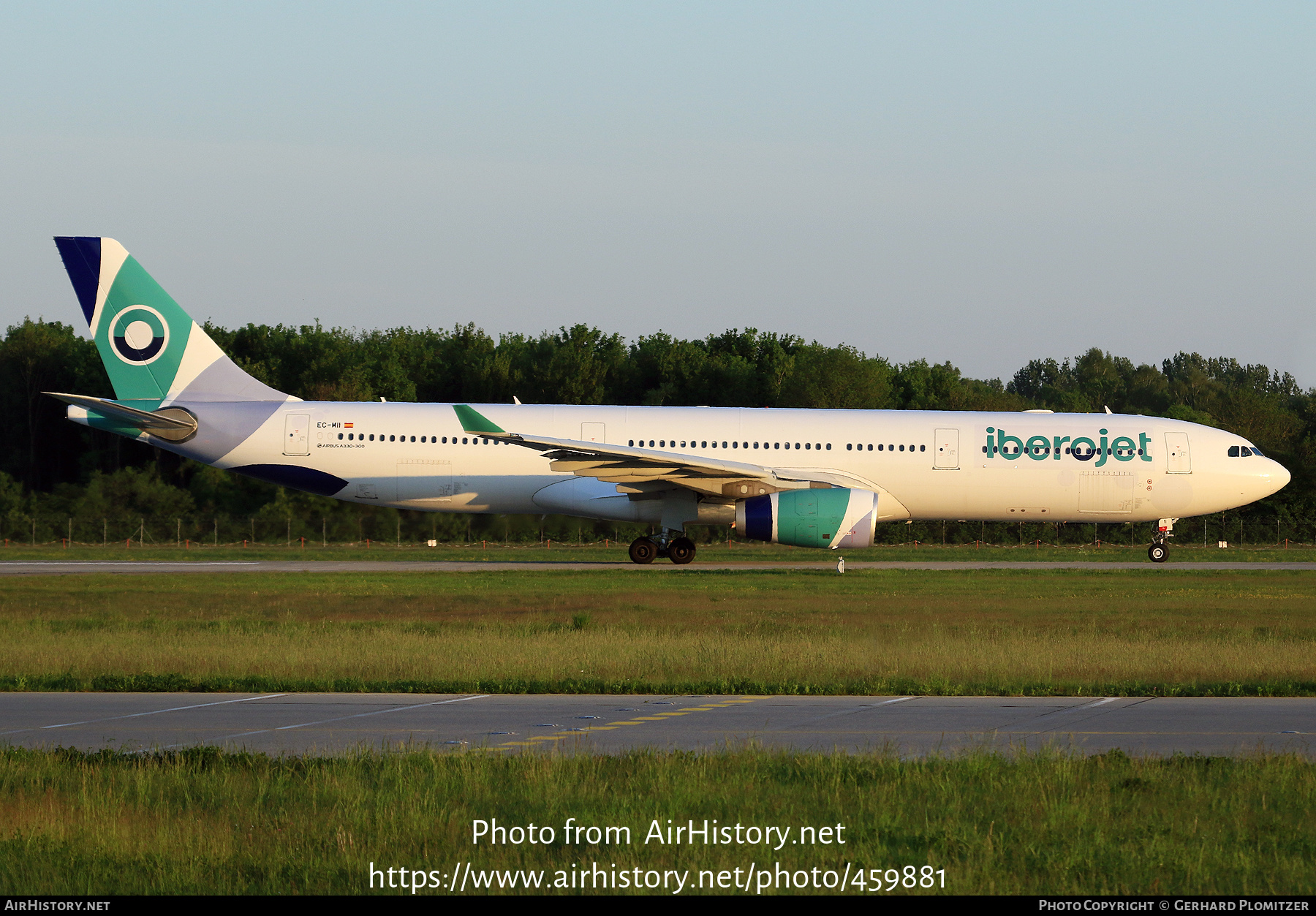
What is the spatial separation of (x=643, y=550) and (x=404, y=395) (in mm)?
26442

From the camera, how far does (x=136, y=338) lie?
110 feet

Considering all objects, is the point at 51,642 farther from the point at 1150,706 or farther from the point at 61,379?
the point at 61,379

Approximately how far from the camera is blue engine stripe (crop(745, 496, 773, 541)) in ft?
98.4

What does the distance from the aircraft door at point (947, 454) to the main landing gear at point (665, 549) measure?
253 inches

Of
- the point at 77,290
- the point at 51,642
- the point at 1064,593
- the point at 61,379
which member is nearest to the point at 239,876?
the point at 51,642

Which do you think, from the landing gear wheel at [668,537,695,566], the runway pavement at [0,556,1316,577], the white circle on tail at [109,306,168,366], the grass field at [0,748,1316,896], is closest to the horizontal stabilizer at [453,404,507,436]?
the runway pavement at [0,556,1316,577]

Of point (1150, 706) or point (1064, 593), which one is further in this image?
point (1064, 593)

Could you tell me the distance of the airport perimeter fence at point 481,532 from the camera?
38.6 m

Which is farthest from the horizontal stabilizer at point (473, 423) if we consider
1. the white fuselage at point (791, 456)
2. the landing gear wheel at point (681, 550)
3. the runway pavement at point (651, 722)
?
the runway pavement at point (651, 722)

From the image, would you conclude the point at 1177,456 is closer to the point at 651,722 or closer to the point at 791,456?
the point at 791,456

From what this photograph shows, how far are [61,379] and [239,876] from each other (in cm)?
6046

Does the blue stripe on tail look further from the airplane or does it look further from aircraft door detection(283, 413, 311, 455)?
aircraft door detection(283, 413, 311, 455)

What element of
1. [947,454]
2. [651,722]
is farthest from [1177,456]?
[651,722]
